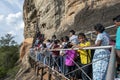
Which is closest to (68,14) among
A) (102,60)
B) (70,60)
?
(70,60)

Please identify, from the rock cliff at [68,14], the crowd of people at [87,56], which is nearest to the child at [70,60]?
the crowd of people at [87,56]

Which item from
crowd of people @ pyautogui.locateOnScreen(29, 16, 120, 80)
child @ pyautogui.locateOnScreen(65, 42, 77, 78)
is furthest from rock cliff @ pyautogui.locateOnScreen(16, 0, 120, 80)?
child @ pyautogui.locateOnScreen(65, 42, 77, 78)

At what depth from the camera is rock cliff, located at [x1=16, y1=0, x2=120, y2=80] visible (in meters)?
18.0

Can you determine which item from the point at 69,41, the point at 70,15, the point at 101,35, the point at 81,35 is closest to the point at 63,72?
the point at 69,41

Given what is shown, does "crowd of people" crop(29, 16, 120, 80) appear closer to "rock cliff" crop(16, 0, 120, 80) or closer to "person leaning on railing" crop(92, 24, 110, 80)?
"person leaning on railing" crop(92, 24, 110, 80)

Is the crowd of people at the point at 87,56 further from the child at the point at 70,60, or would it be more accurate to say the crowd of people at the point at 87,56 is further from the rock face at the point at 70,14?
the rock face at the point at 70,14

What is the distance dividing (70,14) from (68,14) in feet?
1.76

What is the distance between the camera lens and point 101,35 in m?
6.46

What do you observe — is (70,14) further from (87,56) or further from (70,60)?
(87,56)

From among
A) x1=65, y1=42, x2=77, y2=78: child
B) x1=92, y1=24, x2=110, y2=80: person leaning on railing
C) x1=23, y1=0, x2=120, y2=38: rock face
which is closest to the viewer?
x1=92, y1=24, x2=110, y2=80: person leaning on railing

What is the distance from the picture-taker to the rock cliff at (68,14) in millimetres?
17953

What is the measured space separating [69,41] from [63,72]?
3.45 feet

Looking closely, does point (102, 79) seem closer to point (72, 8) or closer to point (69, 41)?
point (69, 41)

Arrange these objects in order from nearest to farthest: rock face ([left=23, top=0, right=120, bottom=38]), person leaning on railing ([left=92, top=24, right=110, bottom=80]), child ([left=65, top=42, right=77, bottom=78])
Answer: person leaning on railing ([left=92, top=24, right=110, bottom=80]) < child ([left=65, top=42, right=77, bottom=78]) < rock face ([left=23, top=0, right=120, bottom=38])
